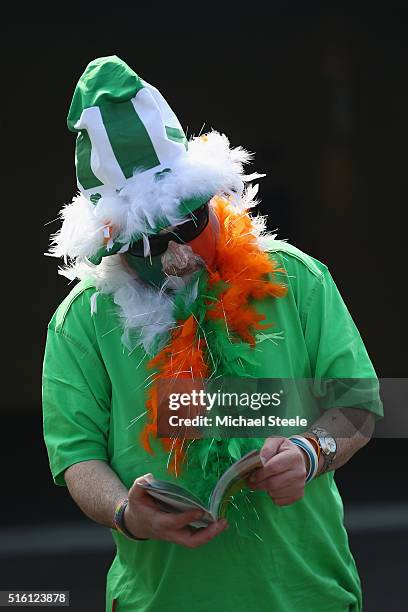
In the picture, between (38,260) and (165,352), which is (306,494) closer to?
(165,352)

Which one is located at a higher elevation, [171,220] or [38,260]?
[171,220]

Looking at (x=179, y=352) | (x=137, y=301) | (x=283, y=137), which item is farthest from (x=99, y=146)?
(x=283, y=137)

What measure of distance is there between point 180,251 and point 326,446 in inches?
19.1

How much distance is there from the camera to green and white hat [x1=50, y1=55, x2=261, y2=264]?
207 centimetres

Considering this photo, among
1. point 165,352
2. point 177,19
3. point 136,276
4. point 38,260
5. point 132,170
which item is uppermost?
point 177,19

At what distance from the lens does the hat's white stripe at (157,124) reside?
81.7 inches

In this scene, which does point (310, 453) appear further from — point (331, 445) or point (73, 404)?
point (73, 404)

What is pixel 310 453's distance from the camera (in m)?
1.97

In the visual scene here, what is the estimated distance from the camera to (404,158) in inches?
251

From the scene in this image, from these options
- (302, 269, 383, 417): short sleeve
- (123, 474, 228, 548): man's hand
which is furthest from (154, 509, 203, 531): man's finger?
(302, 269, 383, 417): short sleeve

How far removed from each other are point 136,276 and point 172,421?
0.32 m

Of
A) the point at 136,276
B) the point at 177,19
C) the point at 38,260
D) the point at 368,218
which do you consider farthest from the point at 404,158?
the point at 136,276

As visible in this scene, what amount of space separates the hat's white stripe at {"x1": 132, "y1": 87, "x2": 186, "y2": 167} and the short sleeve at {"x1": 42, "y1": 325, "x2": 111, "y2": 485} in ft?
1.40

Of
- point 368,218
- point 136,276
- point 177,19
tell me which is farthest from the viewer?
point 368,218
